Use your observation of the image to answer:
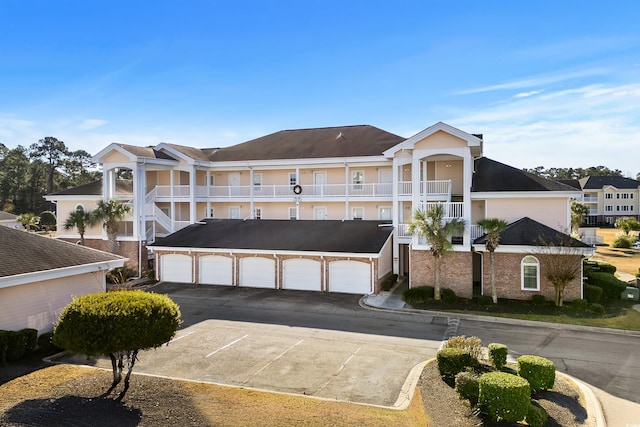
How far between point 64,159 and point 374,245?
75467 millimetres

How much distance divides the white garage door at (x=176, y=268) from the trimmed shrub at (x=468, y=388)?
21647 millimetres

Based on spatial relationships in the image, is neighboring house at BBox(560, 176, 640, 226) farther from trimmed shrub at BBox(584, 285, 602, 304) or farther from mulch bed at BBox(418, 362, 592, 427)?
mulch bed at BBox(418, 362, 592, 427)

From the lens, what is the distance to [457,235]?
80.0 ft

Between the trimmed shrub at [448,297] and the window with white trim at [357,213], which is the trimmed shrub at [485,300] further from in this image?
the window with white trim at [357,213]

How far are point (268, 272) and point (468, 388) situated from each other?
59.3 ft

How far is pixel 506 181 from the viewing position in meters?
26.3

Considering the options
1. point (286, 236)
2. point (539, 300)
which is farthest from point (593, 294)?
point (286, 236)

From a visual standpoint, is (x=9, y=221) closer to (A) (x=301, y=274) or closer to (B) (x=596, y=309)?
(A) (x=301, y=274)

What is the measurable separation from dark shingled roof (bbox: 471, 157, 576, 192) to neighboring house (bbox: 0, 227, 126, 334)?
20063 millimetres

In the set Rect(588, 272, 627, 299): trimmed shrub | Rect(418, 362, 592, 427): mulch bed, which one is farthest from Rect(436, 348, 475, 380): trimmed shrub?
Rect(588, 272, 627, 299): trimmed shrub

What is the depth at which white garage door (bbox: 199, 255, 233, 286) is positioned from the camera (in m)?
28.2

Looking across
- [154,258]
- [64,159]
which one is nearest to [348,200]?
[154,258]

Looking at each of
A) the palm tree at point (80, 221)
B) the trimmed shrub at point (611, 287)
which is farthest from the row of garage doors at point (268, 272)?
the trimmed shrub at point (611, 287)

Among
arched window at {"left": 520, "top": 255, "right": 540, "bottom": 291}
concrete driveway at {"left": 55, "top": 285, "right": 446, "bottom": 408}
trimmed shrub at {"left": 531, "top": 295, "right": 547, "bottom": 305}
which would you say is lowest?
concrete driveway at {"left": 55, "top": 285, "right": 446, "bottom": 408}
